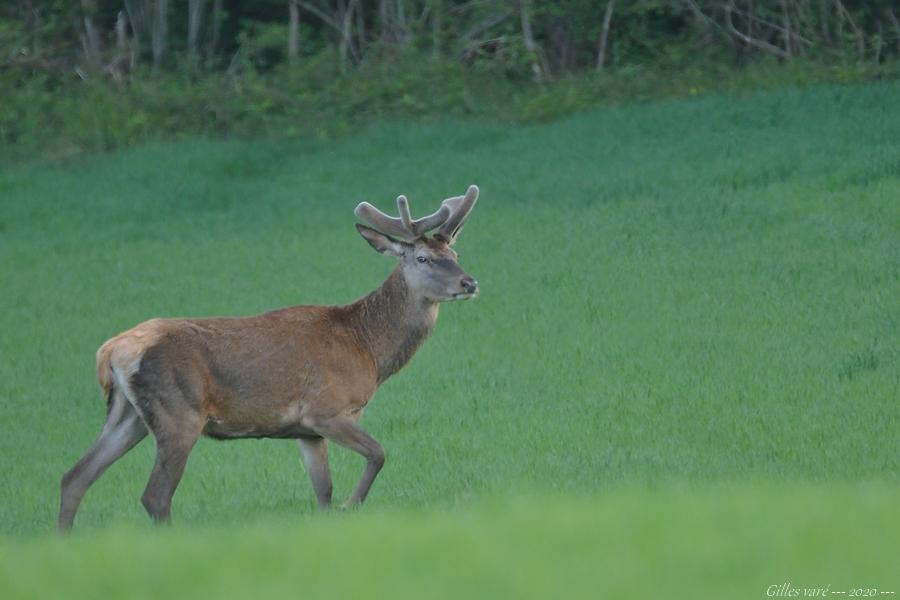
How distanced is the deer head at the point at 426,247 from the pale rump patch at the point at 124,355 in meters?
1.80

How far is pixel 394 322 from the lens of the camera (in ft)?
34.0

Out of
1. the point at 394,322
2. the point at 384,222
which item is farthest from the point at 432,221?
the point at 394,322

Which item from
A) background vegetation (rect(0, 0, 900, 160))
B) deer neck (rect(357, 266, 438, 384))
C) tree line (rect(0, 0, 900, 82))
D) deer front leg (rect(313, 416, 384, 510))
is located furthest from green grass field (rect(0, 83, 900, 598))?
tree line (rect(0, 0, 900, 82))

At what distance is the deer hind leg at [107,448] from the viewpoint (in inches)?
363

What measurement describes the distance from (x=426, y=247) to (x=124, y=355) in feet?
7.52

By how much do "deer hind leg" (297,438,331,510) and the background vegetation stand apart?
1451cm

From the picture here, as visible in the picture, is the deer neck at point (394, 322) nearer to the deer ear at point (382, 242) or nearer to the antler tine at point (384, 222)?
the deer ear at point (382, 242)

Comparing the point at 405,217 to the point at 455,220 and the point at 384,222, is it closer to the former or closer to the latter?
the point at 384,222

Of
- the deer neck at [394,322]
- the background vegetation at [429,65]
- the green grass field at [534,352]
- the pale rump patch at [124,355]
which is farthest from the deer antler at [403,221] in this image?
the background vegetation at [429,65]

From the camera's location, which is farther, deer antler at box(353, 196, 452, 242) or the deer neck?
deer antler at box(353, 196, 452, 242)

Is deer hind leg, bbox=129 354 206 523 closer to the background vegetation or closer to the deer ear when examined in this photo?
the deer ear

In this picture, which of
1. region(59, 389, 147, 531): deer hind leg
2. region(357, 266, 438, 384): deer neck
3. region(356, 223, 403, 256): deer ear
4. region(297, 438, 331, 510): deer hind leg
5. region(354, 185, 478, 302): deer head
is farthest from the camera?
region(356, 223, 403, 256): deer ear

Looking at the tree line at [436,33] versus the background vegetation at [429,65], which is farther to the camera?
the tree line at [436,33]

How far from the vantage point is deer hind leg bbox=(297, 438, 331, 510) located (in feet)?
32.1
